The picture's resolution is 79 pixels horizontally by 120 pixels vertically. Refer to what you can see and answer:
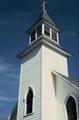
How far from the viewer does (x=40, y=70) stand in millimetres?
15633

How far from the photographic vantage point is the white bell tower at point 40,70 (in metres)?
14.6

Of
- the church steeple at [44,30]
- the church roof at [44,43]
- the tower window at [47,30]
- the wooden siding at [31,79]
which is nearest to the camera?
the wooden siding at [31,79]

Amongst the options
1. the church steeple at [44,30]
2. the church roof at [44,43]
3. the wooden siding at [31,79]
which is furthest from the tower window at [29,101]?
the church steeple at [44,30]

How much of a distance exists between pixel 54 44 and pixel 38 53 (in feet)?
5.47

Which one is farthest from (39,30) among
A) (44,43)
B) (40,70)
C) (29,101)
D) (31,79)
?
(29,101)

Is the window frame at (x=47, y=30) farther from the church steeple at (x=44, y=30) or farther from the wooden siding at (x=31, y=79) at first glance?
the wooden siding at (x=31, y=79)

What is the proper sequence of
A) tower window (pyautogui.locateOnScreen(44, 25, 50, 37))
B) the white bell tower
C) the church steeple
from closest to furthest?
the white bell tower, the church steeple, tower window (pyautogui.locateOnScreen(44, 25, 50, 37))

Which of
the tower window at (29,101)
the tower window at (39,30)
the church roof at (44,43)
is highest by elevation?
the tower window at (39,30)

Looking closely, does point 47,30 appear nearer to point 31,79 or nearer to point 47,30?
point 47,30

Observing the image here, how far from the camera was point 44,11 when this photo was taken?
68.1 feet

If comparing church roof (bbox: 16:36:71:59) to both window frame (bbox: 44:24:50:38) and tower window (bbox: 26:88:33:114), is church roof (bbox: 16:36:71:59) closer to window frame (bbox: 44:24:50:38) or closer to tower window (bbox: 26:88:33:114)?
window frame (bbox: 44:24:50:38)

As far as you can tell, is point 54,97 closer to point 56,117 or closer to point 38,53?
point 56,117

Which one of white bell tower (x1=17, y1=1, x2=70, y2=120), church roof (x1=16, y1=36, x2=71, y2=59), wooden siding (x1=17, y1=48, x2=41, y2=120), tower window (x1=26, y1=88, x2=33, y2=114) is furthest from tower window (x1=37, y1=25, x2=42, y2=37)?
tower window (x1=26, y1=88, x2=33, y2=114)

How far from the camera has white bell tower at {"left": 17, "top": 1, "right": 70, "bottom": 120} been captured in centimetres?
1459
